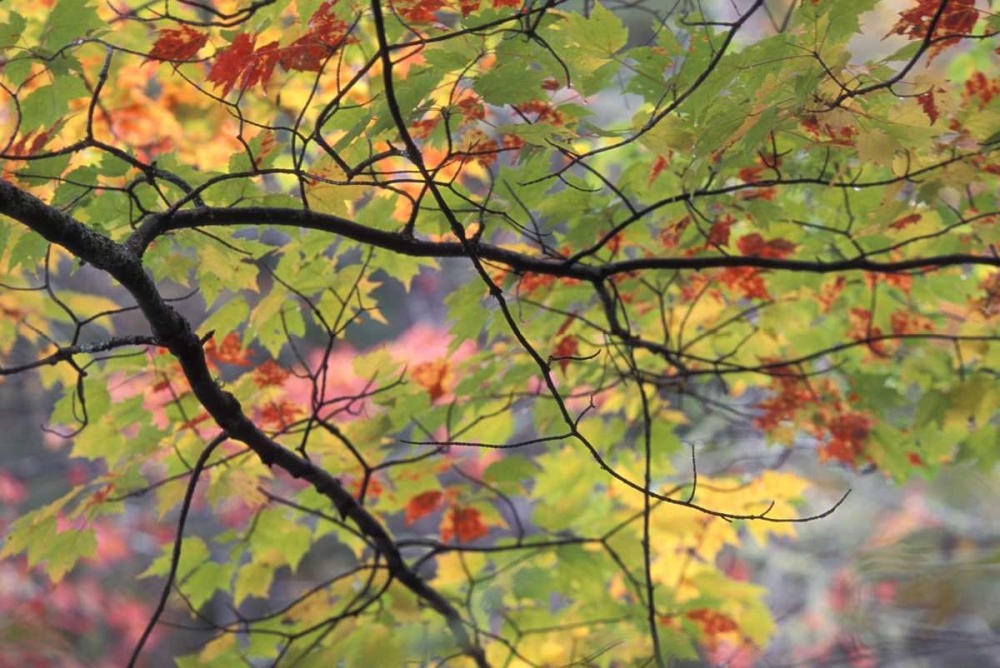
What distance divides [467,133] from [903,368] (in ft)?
4.04

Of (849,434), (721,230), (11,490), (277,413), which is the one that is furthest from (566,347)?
(11,490)

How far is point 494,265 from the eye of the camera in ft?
4.50

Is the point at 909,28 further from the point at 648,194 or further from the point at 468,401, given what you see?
the point at 468,401

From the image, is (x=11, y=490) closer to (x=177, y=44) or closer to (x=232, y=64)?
(x=177, y=44)

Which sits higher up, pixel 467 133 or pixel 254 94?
pixel 254 94

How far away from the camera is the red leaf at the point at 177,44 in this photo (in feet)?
3.70

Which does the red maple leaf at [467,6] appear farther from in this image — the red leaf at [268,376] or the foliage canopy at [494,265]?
the red leaf at [268,376]

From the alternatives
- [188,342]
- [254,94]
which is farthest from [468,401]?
[254,94]

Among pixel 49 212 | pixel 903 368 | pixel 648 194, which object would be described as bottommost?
pixel 49 212

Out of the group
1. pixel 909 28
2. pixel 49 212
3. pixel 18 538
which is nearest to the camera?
pixel 49 212

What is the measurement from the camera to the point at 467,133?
133cm

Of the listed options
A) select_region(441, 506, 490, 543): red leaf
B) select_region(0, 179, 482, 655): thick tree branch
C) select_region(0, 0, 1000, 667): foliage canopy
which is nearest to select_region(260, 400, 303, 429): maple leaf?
select_region(0, 0, 1000, 667): foliage canopy

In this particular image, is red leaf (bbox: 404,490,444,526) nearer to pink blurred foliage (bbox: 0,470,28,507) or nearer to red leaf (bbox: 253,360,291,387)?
red leaf (bbox: 253,360,291,387)

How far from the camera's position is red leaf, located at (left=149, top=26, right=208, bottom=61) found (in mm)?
1127
